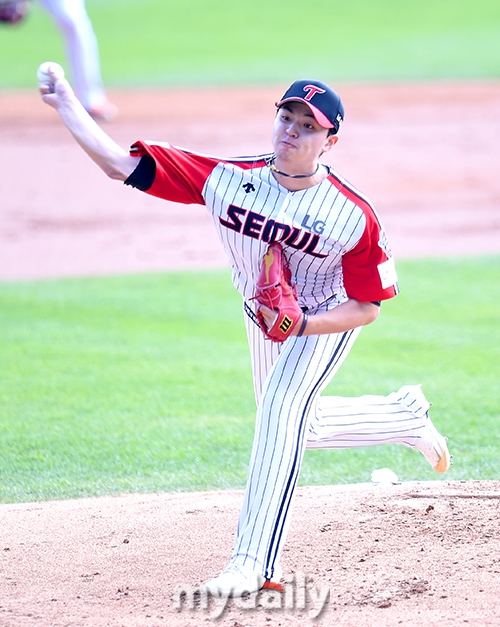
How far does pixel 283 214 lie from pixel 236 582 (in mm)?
1180

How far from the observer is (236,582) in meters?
2.96

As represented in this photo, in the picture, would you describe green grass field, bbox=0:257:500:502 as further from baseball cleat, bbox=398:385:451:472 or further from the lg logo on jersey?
the lg logo on jersey

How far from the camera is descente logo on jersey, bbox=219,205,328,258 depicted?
124 inches

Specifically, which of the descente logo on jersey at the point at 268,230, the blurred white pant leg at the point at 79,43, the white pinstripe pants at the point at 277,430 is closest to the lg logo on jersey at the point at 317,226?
the descente logo on jersey at the point at 268,230

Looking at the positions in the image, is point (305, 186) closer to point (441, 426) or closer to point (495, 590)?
point (495, 590)

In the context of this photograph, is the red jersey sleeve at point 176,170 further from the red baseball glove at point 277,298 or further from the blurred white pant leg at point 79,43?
the blurred white pant leg at point 79,43

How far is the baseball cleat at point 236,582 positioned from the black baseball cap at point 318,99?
1445 mm

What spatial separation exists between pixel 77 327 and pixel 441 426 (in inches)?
122

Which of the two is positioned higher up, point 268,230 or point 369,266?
point 268,230

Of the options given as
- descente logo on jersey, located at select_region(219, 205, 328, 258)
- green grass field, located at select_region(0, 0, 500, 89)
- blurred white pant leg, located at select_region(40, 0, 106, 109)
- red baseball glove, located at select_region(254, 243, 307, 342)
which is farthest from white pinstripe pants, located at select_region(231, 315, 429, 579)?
green grass field, located at select_region(0, 0, 500, 89)

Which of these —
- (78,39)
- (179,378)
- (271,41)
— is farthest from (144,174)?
(271,41)

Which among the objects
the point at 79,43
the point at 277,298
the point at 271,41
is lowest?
the point at 277,298

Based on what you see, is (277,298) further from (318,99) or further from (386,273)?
(318,99)

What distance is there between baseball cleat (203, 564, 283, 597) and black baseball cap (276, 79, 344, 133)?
1.45 metres
